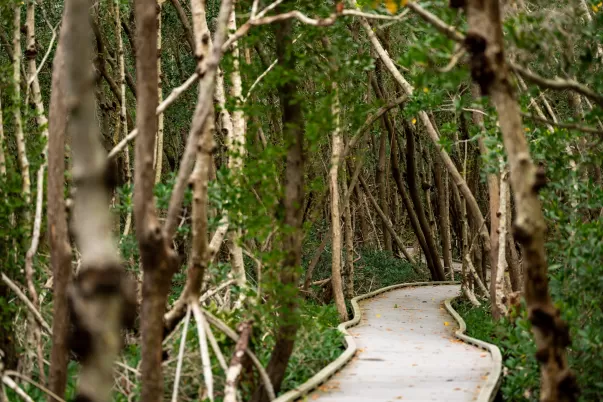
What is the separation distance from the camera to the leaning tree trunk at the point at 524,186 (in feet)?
19.2

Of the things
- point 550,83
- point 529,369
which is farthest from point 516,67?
point 529,369

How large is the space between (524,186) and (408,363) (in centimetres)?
665

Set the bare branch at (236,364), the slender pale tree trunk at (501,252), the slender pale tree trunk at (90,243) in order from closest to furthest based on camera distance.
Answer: the slender pale tree trunk at (90,243) → the bare branch at (236,364) → the slender pale tree trunk at (501,252)

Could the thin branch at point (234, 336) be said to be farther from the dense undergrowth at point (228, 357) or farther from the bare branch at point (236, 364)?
the dense undergrowth at point (228, 357)

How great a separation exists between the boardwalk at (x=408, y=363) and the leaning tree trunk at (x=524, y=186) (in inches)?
140

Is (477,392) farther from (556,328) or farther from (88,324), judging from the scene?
(88,324)

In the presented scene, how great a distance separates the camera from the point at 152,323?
285 inches

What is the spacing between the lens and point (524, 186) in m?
5.83

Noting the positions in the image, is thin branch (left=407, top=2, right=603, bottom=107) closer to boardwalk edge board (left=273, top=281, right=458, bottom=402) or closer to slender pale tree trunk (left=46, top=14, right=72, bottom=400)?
slender pale tree trunk (left=46, top=14, right=72, bottom=400)

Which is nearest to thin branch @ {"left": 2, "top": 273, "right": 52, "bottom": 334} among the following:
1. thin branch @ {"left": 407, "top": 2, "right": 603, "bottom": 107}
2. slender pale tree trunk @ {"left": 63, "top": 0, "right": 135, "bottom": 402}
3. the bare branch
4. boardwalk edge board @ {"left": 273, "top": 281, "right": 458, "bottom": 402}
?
the bare branch

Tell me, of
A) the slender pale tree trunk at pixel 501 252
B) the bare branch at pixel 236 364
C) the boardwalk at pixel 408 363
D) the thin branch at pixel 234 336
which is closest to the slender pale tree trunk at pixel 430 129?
the slender pale tree trunk at pixel 501 252

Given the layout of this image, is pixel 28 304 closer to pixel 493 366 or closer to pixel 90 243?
pixel 493 366

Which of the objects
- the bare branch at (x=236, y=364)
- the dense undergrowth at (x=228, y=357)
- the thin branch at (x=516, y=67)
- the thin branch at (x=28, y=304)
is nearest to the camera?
the thin branch at (x=516, y=67)

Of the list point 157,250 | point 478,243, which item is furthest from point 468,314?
point 157,250
